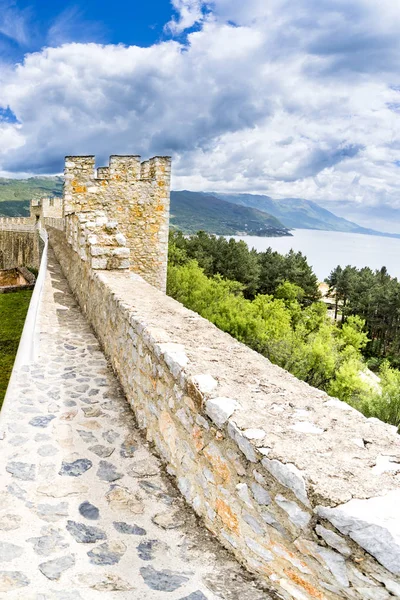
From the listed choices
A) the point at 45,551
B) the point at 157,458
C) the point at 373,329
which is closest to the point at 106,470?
the point at 157,458

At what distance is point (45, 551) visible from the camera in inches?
96.3

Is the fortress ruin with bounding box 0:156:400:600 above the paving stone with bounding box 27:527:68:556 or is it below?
above

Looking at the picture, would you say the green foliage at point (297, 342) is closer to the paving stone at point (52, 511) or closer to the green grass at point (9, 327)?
the green grass at point (9, 327)

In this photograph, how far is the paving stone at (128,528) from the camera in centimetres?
271

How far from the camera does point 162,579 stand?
2311 mm

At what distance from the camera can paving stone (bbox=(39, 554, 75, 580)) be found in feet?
7.47

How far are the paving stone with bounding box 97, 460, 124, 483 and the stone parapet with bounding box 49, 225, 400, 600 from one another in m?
0.39

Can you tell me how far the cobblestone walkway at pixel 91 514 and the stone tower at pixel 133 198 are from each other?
909 cm

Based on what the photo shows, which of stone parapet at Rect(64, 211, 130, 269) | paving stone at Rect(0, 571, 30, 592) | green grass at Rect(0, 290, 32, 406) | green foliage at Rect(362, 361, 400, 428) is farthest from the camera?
green foliage at Rect(362, 361, 400, 428)

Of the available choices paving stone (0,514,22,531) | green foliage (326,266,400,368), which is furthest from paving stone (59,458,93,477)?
green foliage (326,266,400,368)

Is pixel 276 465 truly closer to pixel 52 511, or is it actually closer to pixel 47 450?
pixel 52 511

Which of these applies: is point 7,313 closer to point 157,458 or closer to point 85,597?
point 157,458

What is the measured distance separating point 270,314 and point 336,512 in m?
26.8

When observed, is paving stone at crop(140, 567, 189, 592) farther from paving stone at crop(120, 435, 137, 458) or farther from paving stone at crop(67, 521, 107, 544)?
paving stone at crop(120, 435, 137, 458)
